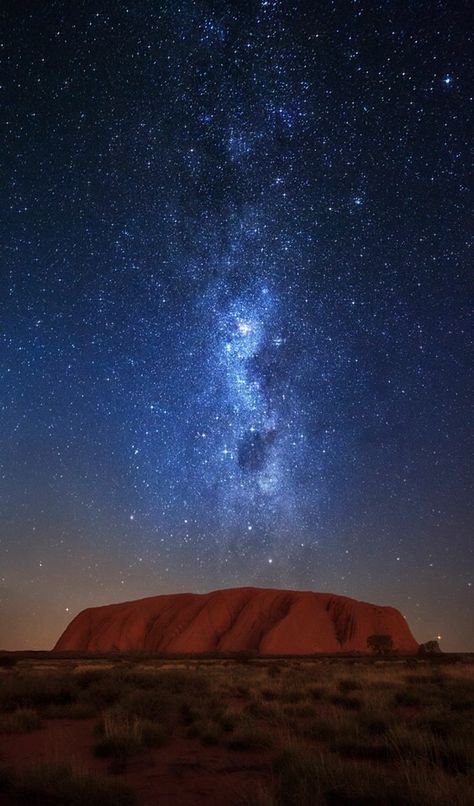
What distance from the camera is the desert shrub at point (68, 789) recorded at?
5660 millimetres

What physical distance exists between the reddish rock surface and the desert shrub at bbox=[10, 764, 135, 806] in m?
69.6

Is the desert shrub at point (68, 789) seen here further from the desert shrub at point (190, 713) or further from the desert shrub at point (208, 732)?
the desert shrub at point (190, 713)

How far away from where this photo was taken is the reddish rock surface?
74.6 metres

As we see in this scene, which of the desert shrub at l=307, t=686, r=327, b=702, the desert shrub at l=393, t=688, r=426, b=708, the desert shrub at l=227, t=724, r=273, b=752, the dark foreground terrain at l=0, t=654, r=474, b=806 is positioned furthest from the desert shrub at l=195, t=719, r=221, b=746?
the desert shrub at l=393, t=688, r=426, b=708

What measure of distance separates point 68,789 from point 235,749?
355 cm

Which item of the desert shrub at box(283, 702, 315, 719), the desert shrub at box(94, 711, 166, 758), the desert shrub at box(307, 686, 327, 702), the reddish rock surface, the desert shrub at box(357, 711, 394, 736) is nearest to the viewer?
the desert shrub at box(94, 711, 166, 758)

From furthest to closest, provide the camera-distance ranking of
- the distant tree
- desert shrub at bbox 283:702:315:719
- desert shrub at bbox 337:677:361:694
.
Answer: the distant tree → desert shrub at bbox 337:677:361:694 → desert shrub at bbox 283:702:315:719

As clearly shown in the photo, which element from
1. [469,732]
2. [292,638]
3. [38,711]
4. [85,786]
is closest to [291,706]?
[469,732]

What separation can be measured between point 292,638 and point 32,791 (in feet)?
239

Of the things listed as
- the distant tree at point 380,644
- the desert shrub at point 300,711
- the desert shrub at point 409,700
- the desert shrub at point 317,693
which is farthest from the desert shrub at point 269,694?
the distant tree at point 380,644

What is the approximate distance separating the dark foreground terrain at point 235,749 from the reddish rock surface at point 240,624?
62.1 meters

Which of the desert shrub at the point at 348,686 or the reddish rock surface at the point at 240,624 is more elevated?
the reddish rock surface at the point at 240,624

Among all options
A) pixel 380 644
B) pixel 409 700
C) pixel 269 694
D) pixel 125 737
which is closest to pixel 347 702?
pixel 409 700

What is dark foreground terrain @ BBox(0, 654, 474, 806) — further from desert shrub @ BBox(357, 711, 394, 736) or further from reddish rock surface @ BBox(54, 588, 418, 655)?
reddish rock surface @ BBox(54, 588, 418, 655)
